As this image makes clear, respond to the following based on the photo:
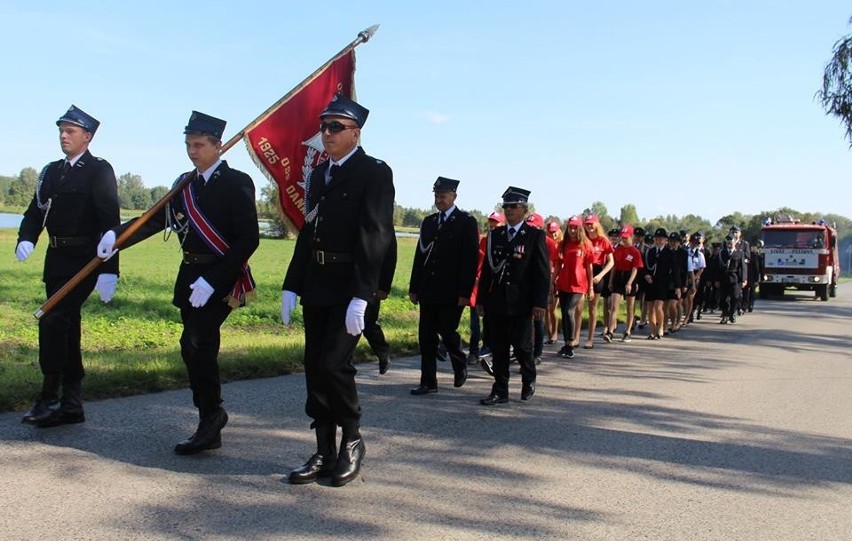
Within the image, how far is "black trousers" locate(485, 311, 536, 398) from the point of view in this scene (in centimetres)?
730

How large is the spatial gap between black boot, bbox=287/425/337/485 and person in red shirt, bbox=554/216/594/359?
637 centimetres

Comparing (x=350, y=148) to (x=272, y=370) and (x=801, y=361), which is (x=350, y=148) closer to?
(x=272, y=370)

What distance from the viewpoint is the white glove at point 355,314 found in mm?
4449

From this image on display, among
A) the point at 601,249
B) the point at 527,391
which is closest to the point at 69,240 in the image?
the point at 527,391

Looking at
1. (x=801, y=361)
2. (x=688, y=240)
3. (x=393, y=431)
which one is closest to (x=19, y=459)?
(x=393, y=431)

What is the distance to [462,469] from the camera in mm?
4965

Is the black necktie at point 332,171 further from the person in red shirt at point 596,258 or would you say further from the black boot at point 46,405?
the person in red shirt at point 596,258

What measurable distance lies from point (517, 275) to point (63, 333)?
3.88 m

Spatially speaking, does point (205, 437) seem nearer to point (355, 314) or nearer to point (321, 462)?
point (321, 462)

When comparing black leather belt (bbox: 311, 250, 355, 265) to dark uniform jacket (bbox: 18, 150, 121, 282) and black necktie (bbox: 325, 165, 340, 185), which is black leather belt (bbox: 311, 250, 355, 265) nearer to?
black necktie (bbox: 325, 165, 340, 185)

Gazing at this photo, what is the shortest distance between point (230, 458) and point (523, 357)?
3.27 m

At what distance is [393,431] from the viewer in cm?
590

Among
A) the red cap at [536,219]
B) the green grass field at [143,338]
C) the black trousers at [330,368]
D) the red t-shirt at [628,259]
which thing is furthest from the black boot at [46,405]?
the red t-shirt at [628,259]

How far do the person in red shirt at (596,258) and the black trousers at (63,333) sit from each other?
7.76 meters
